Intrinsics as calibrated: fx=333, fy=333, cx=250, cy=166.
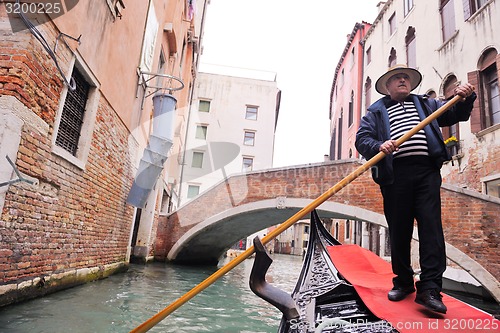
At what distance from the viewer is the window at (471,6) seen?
6419 millimetres

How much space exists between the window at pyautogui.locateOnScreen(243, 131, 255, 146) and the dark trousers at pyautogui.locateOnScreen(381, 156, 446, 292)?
1528 centimetres

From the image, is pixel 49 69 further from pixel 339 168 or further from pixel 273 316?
pixel 339 168

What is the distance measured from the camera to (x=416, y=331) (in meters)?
1.24

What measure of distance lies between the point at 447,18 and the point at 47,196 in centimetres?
835

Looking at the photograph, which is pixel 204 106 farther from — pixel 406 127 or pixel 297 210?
pixel 406 127

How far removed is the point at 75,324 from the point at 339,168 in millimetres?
4889

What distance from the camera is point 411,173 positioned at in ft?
5.14

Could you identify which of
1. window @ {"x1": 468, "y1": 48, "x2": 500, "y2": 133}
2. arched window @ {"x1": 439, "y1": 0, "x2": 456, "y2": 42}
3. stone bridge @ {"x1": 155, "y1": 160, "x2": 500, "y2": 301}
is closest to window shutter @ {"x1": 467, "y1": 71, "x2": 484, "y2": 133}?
window @ {"x1": 468, "y1": 48, "x2": 500, "y2": 133}

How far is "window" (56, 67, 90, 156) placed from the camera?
307cm

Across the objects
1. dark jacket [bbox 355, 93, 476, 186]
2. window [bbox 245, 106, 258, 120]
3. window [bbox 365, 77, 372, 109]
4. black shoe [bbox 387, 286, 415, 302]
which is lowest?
black shoe [bbox 387, 286, 415, 302]

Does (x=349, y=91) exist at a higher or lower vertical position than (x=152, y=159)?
higher

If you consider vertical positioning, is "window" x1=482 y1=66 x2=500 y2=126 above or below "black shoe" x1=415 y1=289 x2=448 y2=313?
above

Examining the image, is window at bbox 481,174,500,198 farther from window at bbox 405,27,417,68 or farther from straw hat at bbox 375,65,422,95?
straw hat at bbox 375,65,422,95

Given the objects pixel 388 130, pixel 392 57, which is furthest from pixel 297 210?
pixel 392 57
